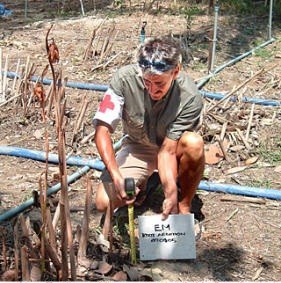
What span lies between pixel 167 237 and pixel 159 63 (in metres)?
0.77

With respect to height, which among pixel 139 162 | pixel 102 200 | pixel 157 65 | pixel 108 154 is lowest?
pixel 102 200

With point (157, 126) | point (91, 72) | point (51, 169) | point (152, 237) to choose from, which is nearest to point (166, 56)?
point (157, 126)

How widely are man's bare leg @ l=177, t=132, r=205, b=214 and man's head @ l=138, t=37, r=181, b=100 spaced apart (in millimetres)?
280

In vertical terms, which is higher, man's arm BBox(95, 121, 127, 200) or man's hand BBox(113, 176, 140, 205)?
man's arm BBox(95, 121, 127, 200)

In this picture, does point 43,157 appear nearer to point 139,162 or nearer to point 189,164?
point 139,162

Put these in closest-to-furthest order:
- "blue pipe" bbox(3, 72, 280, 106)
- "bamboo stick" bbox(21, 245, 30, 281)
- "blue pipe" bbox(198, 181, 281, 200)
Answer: "bamboo stick" bbox(21, 245, 30, 281), "blue pipe" bbox(198, 181, 281, 200), "blue pipe" bbox(3, 72, 280, 106)

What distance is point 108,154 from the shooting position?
2.80m

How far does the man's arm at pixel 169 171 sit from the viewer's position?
9.16 feet

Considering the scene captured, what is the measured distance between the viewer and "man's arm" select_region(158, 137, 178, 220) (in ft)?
9.16

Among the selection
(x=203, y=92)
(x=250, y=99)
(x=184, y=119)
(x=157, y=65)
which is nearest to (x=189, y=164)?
(x=184, y=119)

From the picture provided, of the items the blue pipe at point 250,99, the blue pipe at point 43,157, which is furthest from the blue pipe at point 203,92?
the blue pipe at point 43,157

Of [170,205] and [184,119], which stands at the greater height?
[184,119]

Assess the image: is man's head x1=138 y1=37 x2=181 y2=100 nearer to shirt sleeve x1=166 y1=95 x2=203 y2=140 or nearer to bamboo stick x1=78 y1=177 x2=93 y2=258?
shirt sleeve x1=166 y1=95 x2=203 y2=140

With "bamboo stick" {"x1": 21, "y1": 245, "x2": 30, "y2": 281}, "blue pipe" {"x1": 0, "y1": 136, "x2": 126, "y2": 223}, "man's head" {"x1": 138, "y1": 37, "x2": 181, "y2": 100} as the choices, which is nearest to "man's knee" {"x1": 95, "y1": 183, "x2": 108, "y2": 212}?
"blue pipe" {"x1": 0, "y1": 136, "x2": 126, "y2": 223}
